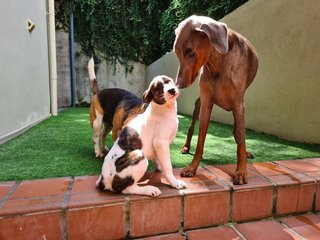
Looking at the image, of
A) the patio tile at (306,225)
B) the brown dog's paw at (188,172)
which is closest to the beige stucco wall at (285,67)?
the patio tile at (306,225)

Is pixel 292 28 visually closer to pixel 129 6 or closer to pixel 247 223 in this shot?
pixel 247 223

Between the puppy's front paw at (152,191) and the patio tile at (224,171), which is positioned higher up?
the puppy's front paw at (152,191)

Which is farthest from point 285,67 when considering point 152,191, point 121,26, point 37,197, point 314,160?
point 121,26

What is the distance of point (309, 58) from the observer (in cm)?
297

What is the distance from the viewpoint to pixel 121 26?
9289 mm

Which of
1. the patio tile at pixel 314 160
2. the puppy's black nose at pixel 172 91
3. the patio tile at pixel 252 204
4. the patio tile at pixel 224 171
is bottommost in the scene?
the patio tile at pixel 252 204

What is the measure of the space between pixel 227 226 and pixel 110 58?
8.46 meters

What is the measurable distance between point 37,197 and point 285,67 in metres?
3.26

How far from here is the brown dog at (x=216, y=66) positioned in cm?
158

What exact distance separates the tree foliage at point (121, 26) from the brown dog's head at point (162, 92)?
678 cm

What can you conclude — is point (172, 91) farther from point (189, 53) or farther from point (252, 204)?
point (252, 204)

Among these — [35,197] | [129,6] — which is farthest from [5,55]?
[129,6]

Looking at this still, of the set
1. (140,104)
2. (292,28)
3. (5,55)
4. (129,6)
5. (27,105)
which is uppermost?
(129,6)

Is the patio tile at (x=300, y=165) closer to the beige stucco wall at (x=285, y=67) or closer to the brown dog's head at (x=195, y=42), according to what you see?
the beige stucco wall at (x=285, y=67)
